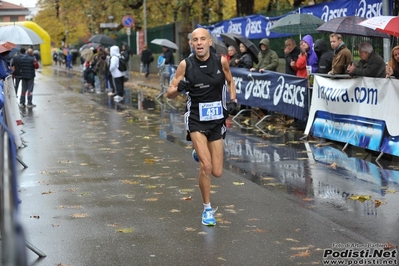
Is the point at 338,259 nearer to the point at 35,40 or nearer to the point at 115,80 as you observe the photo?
the point at 35,40

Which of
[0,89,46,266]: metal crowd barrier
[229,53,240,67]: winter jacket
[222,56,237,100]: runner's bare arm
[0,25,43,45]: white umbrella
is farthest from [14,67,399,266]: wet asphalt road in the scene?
[0,25,43,45]: white umbrella

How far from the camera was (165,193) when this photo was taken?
9.25 meters

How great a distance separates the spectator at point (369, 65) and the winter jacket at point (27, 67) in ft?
45.0

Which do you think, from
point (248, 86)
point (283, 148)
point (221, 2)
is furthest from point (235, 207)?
point (221, 2)

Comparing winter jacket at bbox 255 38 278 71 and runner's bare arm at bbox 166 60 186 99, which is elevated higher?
runner's bare arm at bbox 166 60 186 99

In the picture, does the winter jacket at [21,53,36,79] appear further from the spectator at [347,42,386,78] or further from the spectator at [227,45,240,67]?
the spectator at [347,42,386,78]

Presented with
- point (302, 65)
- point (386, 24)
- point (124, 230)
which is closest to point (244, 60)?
point (302, 65)

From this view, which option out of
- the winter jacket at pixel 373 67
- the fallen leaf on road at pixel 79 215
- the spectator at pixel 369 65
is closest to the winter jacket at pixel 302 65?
the spectator at pixel 369 65

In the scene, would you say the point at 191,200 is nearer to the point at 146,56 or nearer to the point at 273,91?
the point at 273,91

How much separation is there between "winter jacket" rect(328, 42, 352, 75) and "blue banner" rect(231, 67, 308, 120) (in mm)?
928

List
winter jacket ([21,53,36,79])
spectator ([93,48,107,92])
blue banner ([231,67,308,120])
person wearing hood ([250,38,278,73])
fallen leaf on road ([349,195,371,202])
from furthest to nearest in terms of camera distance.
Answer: spectator ([93,48,107,92])
winter jacket ([21,53,36,79])
person wearing hood ([250,38,278,73])
blue banner ([231,67,308,120])
fallen leaf on road ([349,195,371,202])

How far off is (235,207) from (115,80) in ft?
62.1

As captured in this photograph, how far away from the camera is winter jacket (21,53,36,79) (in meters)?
23.9

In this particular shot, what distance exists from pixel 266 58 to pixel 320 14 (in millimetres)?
2033
